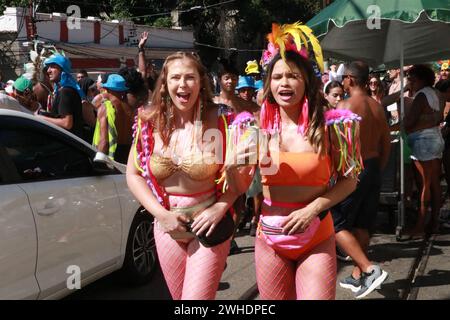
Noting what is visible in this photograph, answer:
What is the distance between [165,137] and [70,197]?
1.43 m

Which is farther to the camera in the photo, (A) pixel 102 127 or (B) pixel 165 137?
(A) pixel 102 127

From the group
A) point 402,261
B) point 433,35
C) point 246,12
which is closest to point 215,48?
point 246,12

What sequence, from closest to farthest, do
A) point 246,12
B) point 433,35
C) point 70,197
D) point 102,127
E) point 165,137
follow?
point 165,137 < point 70,197 < point 102,127 < point 433,35 < point 246,12

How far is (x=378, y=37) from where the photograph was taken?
27.0 feet

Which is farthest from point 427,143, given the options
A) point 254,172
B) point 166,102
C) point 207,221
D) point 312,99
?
point 207,221

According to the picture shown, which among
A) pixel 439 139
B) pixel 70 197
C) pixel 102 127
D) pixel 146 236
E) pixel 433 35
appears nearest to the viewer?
pixel 70 197

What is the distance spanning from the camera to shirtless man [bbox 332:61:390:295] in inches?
187

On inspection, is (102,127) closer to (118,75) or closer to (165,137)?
(118,75)

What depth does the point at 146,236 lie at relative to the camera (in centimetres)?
507

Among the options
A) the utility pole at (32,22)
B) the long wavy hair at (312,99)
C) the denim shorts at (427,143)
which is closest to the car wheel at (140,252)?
the long wavy hair at (312,99)

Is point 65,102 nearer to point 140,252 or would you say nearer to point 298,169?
point 140,252

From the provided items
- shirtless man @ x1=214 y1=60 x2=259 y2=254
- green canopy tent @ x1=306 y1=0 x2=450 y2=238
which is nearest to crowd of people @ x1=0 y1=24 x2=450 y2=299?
shirtless man @ x1=214 y1=60 x2=259 y2=254

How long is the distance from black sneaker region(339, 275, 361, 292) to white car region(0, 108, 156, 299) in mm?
1757

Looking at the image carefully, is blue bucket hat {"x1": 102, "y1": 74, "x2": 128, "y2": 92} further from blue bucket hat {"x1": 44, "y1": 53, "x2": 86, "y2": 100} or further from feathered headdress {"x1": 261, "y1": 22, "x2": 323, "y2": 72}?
feathered headdress {"x1": 261, "y1": 22, "x2": 323, "y2": 72}
